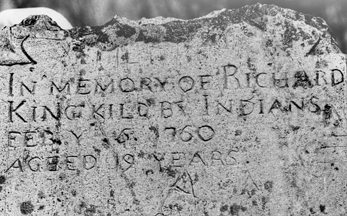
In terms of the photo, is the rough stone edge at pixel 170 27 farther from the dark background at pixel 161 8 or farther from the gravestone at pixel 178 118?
the dark background at pixel 161 8

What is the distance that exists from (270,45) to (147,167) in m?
0.91

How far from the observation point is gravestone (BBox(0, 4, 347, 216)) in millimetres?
2494

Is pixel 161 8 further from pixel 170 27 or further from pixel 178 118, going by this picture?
pixel 178 118

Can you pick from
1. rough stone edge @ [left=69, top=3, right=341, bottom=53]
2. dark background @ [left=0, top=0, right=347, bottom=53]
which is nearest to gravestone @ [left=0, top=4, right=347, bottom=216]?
rough stone edge @ [left=69, top=3, right=341, bottom=53]

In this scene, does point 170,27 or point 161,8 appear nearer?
point 170,27

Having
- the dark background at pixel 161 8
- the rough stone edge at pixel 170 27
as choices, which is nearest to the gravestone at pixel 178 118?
the rough stone edge at pixel 170 27

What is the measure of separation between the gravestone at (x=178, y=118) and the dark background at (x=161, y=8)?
38 centimetres

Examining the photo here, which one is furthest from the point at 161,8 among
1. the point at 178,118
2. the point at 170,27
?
the point at 178,118

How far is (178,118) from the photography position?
2.56 meters

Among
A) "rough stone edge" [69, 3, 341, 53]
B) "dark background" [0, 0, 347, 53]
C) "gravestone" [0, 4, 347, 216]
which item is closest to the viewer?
"gravestone" [0, 4, 347, 216]

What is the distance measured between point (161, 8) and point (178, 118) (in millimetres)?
841

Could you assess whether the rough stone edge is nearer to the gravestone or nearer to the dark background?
the gravestone

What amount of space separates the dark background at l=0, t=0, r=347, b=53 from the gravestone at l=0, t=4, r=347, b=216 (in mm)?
382

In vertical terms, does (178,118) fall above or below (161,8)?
below
